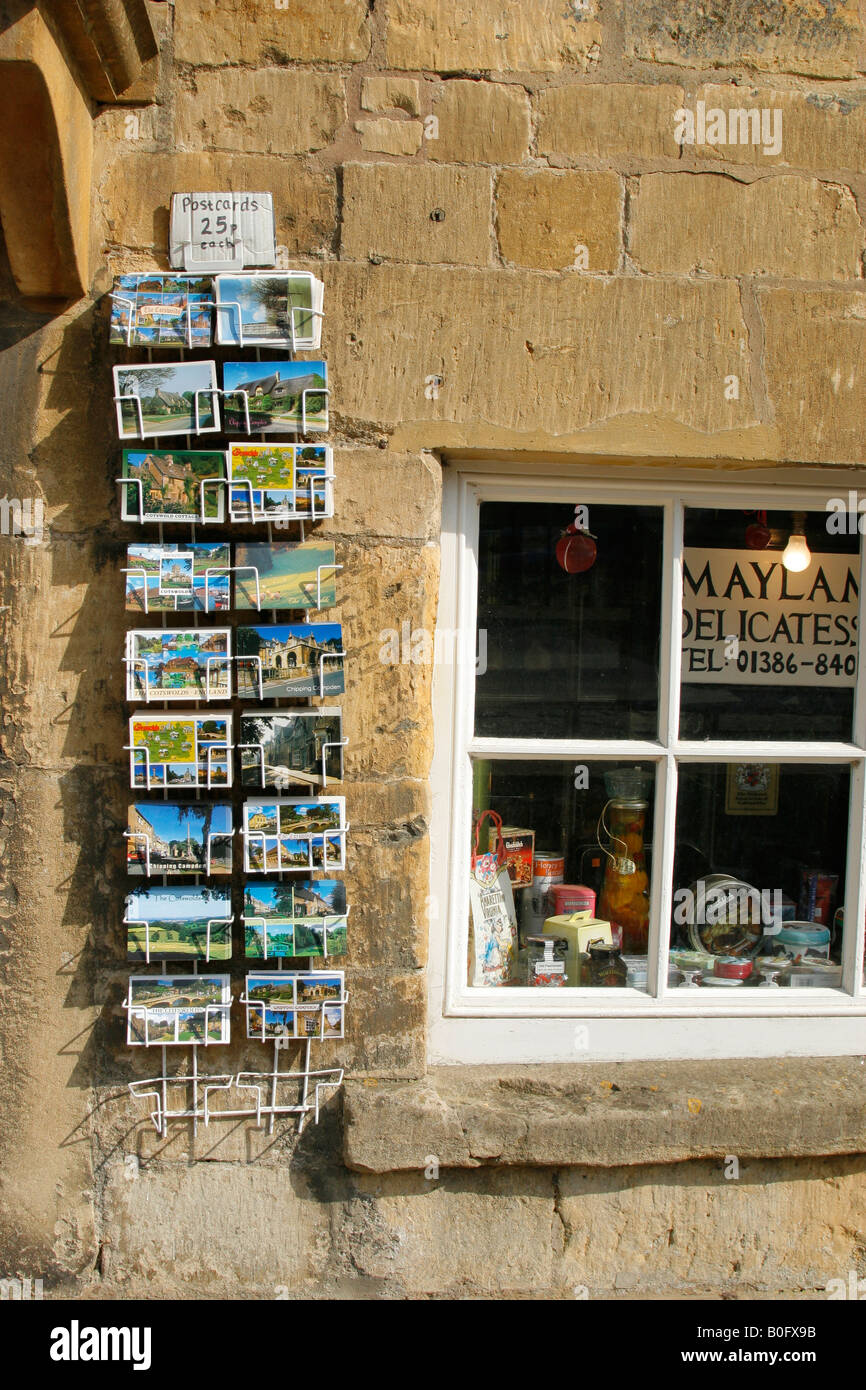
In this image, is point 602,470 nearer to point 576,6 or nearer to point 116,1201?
point 576,6

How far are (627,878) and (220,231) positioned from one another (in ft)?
5.90

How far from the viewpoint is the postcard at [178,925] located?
2178 millimetres

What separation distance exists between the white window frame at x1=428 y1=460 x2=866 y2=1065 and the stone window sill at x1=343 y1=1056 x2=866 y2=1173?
3.0 inches

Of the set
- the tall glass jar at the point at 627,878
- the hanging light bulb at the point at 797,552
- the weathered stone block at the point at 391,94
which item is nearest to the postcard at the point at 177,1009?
the tall glass jar at the point at 627,878

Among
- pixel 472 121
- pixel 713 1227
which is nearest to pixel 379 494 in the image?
pixel 472 121

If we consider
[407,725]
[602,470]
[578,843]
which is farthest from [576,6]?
[578,843]

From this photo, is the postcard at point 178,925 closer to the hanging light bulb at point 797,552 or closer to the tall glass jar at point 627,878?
the tall glass jar at point 627,878

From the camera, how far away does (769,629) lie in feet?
8.25

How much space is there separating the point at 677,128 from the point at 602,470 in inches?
31.1

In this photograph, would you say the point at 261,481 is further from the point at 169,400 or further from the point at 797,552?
the point at 797,552

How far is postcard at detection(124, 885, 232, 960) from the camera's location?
2178mm

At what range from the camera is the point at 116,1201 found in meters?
2.24

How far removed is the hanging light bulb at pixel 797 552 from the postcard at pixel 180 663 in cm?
140

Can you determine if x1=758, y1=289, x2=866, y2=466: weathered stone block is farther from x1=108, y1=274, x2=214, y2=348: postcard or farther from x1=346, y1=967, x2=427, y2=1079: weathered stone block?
x1=346, y1=967, x2=427, y2=1079: weathered stone block
